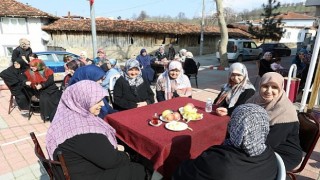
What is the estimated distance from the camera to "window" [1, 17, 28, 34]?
679 inches

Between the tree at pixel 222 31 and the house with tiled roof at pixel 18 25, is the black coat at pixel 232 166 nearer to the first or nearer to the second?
the tree at pixel 222 31

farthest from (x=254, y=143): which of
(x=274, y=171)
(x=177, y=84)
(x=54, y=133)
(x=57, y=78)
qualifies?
(x=57, y=78)

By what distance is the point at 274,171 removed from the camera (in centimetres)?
182

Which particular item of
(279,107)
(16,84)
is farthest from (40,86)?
(279,107)

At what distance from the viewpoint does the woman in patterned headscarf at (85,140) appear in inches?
77.6

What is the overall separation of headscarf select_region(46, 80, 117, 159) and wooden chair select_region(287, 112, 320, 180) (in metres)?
2.14

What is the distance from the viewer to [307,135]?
262 centimetres

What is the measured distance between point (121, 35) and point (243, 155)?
65.6 feet

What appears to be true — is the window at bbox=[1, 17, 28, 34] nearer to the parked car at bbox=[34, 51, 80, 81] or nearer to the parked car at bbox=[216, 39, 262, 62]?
the parked car at bbox=[34, 51, 80, 81]

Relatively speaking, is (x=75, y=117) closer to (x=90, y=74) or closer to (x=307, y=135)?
(x=90, y=74)

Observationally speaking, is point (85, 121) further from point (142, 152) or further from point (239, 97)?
point (239, 97)

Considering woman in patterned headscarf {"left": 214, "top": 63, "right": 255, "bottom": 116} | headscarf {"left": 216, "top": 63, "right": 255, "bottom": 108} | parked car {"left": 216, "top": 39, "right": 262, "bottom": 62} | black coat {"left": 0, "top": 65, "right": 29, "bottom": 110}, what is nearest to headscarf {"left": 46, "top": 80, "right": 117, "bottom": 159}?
woman in patterned headscarf {"left": 214, "top": 63, "right": 255, "bottom": 116}

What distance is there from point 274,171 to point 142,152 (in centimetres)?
128

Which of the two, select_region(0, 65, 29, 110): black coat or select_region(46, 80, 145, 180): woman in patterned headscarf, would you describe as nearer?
select_region(46, 80, 145, 180): woman in patterned headscarf
